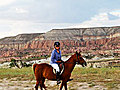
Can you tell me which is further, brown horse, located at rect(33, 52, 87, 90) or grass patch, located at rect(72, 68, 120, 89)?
grass patch, located at rect(72, 68, 120, 89)

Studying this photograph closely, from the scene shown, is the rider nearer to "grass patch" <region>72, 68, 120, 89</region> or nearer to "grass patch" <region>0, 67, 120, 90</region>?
"grass patch" <region>0, 67, 120, 90</region>

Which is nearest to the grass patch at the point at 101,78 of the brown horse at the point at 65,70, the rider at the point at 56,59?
the brown horse at the point at 65,70

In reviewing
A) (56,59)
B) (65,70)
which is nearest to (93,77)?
(65,70)

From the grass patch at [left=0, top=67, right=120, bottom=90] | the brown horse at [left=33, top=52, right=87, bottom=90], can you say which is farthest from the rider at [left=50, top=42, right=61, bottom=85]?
the grass patch at [left=0, top=67, right=120, bottom=90]

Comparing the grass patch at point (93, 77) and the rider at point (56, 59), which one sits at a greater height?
the rider at point (56, 59)

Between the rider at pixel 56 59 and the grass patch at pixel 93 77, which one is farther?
the grass patch at pixel 93 77

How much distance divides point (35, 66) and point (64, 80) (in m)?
2.05

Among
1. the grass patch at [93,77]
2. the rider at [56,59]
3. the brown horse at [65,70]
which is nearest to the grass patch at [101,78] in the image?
the grass patch at [93,77]

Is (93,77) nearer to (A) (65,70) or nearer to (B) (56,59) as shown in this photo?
(A) (65,70)

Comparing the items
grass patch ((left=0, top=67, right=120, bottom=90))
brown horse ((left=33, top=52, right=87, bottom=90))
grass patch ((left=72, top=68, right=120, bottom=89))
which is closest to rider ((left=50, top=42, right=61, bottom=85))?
brown horse ((left=33, top=52, right=87, bottom=90))

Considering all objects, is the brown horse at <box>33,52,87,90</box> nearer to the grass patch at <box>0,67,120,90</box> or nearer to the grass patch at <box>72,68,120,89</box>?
the grass patch at <box>0,67,120,90</box>

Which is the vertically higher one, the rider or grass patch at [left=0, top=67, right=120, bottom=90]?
the rider

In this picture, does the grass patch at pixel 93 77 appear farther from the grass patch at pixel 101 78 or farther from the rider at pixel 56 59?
the rider at pixel 56 59

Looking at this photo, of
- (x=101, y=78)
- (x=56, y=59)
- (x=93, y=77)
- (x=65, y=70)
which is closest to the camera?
(x=65, y=70)
